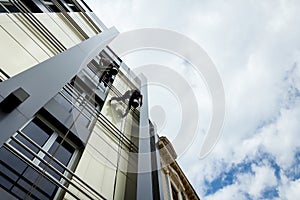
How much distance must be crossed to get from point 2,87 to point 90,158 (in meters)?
1.90

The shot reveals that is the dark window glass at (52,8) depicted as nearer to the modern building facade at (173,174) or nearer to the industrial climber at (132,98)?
the industrial climber at (132,98)

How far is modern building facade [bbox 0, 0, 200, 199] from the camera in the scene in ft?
6.88

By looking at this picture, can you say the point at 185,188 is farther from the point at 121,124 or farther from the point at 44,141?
the point at 44,141

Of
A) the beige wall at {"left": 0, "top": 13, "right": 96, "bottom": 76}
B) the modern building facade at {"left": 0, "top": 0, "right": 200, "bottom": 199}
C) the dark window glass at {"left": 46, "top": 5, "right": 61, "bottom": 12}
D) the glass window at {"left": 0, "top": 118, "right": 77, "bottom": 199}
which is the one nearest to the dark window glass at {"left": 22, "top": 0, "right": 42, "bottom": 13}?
the modern building facade at {"left": 0, "top": 0, "right": 200, "bottom": 199}

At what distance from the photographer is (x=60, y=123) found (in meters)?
3.28

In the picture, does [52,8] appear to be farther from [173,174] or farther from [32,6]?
[173,174]

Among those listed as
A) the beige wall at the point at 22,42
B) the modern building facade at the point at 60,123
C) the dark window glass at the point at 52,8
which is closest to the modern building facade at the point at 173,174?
the modern building facade at the point at 60,123

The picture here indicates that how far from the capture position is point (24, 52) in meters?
3.48

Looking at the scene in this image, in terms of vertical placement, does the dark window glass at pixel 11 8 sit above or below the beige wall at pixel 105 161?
above

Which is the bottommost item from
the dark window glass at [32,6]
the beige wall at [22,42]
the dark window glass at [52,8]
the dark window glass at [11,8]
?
the beige wall at [22,42]

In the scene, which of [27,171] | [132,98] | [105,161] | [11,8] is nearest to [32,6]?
[11,8]

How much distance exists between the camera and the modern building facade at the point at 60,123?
210 centimetres

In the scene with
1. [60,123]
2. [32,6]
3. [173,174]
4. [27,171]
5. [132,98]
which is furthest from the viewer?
[173,174]

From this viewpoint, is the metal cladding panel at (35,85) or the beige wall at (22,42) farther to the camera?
the beige wall at (22,42)
